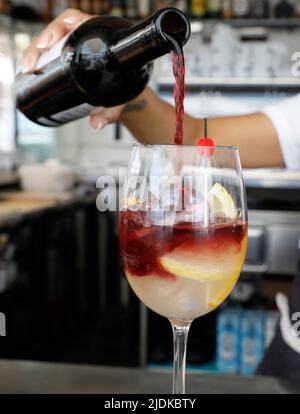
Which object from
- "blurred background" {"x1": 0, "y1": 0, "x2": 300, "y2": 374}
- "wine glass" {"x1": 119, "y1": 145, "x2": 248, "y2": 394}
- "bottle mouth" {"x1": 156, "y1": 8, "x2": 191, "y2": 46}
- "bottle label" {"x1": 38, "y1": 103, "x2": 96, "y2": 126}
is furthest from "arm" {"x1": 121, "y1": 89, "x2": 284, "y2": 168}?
"blurred background" {"x1": 0, "y1": 0, "x2": 300, "y2": 374}

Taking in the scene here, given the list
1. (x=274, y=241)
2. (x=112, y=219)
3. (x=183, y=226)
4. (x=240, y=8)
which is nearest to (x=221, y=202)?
(x=183, y=226)

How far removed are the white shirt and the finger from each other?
20.4 inches

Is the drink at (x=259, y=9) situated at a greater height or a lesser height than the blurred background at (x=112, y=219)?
greater

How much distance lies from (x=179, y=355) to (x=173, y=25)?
0.36 metres

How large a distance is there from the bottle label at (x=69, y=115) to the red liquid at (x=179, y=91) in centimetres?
33

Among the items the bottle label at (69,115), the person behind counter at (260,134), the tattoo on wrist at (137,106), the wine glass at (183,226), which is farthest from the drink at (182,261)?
the tattoo on wrist at (137,106)

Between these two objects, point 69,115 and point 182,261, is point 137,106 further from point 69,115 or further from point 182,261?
point 182,261

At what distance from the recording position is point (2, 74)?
150 inches

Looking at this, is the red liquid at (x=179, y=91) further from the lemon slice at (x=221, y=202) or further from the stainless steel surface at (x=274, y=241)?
the stainless steel surface at (x=274, y=241)

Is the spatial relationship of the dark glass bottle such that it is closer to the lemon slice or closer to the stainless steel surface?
the lemon slice

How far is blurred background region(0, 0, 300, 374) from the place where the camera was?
3.03 metres

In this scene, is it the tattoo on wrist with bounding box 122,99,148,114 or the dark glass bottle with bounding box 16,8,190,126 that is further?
the tattoo on wrist with bounding box 122,99,148,114

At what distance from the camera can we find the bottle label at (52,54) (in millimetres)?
909
